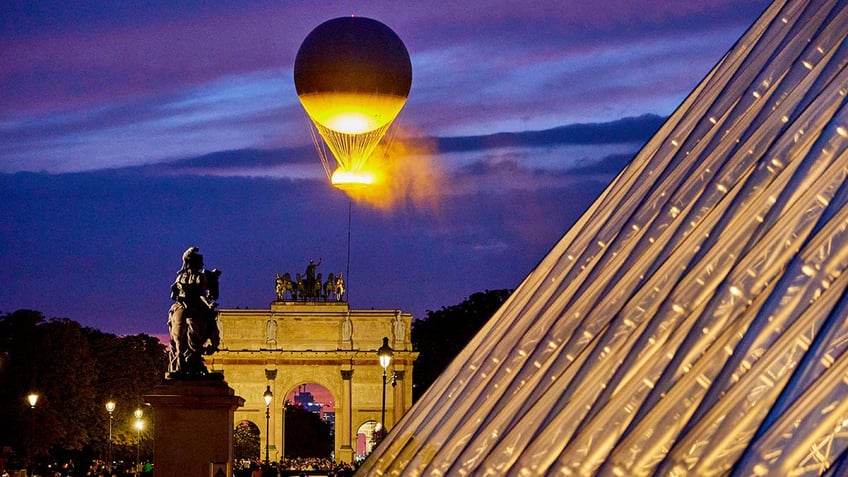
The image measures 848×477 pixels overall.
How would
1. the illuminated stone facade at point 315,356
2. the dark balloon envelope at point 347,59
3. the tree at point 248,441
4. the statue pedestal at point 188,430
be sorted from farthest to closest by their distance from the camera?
the tree at point 248,441 < the illuminated stone facade at point 315,356 < the dark balloon envelope at point 347,59 < the statue pedestal at point 188,430

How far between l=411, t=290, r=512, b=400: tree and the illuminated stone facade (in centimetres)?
304

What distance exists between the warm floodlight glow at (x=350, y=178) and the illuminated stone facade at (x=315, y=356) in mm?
73924

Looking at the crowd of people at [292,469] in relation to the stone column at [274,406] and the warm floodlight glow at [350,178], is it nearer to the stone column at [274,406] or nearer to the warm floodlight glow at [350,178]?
the warm floodlight glow at [350,178]

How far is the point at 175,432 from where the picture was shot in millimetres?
27719

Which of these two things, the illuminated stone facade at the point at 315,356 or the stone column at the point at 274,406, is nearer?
the stone column at the point at 274,406

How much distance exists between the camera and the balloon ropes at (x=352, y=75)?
4212 centimetres

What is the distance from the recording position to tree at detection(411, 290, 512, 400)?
126 meters

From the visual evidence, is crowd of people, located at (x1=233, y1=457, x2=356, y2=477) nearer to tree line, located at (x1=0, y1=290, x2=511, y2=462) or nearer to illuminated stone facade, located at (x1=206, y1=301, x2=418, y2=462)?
tree line, located at (x1=0, y1=290, x2=511, y2=462)

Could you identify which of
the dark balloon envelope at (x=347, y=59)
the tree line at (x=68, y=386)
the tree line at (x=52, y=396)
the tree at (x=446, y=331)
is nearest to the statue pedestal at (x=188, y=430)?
the dark balloon envelope at (x=347, y=59)

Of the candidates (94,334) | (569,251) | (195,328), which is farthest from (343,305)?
(569,251)

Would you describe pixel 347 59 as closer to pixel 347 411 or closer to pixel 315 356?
pixel 347 411

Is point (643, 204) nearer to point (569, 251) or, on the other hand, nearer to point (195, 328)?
point (569, 251)

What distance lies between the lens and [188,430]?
27.8 m

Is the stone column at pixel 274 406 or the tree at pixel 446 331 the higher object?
the tree at pixel 446 331
